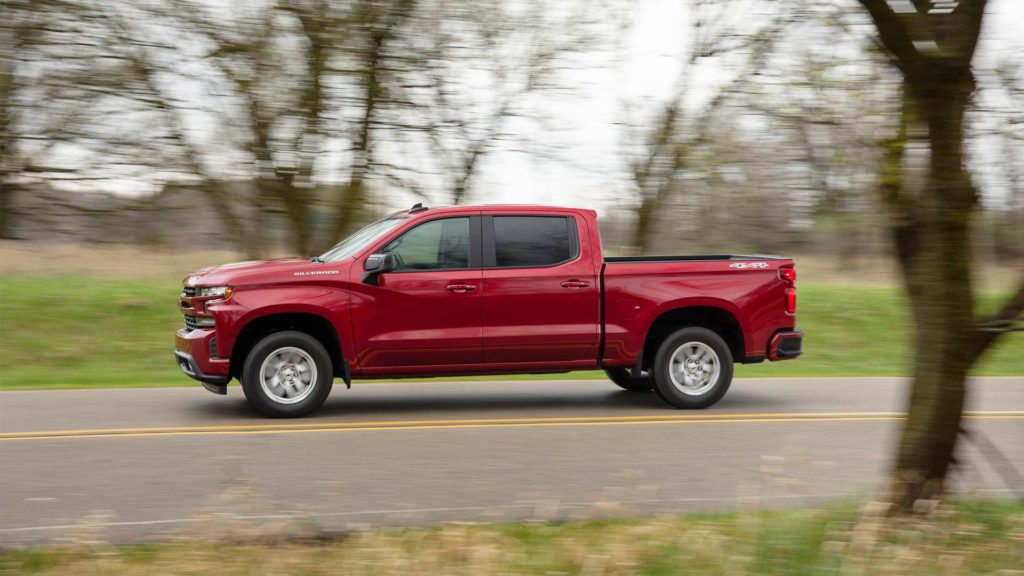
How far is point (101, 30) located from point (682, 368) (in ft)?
31.9

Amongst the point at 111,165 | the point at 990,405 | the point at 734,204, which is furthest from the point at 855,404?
the point at 111,165

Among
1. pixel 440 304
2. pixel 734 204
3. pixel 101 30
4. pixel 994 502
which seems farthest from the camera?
pixel 734 204

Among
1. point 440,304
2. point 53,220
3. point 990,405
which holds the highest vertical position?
point 53,220

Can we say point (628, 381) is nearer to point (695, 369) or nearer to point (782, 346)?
point (695, 369)

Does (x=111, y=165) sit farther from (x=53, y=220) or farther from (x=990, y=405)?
(x=990, y=405)

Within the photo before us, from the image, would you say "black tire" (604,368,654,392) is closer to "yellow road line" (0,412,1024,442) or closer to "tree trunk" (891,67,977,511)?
"yellow road line" (0,412,1024,442)

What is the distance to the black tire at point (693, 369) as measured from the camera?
10961 millimetres

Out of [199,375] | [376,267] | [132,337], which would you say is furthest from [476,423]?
[132,337]

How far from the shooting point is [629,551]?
5.04 metres

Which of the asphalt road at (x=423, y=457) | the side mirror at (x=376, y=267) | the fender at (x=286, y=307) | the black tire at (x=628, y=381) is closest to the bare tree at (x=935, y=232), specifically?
the asphalt road at (x=423, y=457)

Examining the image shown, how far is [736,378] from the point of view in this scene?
14.1 m

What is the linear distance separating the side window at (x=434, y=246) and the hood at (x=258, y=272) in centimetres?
63

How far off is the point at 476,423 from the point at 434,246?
1.75 m

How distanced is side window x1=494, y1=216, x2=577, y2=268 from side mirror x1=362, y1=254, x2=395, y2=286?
3.48ft
